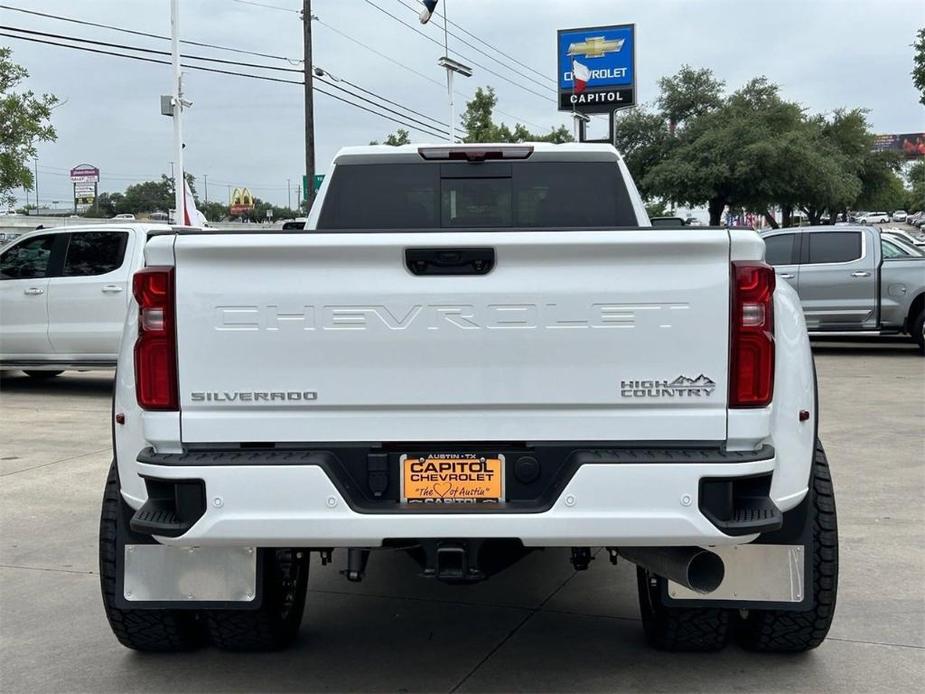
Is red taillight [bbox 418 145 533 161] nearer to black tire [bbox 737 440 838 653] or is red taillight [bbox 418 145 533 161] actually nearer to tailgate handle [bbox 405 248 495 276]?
tailgate handle [bbox 405 248 495 276]

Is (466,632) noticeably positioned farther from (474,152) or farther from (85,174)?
(85,174)

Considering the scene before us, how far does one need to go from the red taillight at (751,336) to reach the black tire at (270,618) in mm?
1743

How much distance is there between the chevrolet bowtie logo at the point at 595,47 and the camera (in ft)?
113

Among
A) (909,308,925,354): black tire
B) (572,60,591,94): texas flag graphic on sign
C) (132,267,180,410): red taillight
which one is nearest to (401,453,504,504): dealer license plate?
(132,267,180,410): red taillight

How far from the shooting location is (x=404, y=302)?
3.14 meters

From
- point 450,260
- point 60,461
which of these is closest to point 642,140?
point 60,461

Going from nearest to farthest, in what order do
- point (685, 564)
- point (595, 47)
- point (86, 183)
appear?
point (685, 564) < point (595, 47) < point (86, 183)

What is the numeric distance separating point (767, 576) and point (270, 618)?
186 cm

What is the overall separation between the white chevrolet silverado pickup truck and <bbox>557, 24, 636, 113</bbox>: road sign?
31412mm

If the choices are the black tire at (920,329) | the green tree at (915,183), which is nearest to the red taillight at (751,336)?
the black tire at (920,329)

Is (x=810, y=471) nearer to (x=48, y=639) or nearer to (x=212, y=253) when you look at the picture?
(x=212, y=253)

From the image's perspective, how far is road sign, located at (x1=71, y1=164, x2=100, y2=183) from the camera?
8625 cm

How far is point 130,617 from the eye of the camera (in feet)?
12.6

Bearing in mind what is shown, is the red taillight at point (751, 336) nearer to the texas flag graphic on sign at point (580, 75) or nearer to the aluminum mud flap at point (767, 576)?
the aluminum mud flap at point (767, 576)
